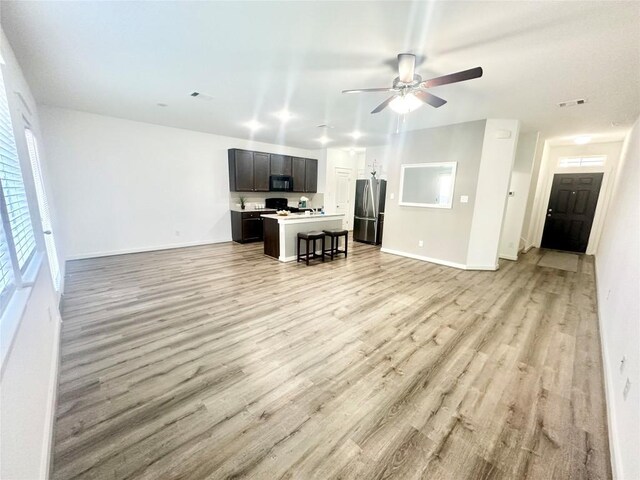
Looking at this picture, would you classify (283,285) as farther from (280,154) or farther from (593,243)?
(593,243)

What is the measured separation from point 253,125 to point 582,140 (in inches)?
278

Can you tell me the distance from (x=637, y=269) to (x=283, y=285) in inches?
137

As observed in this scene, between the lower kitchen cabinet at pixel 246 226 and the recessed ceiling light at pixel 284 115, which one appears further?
the lower kitchen cabinet at pixel 246 226

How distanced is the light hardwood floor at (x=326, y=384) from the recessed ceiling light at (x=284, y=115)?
9.43 ft

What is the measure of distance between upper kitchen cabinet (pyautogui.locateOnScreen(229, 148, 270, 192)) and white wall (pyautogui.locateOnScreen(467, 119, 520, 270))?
16.5ft

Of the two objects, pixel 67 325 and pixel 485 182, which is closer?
pixel 67 325

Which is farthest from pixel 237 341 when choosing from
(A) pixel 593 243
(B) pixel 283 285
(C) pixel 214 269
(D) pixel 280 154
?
(A) pixel 593 243

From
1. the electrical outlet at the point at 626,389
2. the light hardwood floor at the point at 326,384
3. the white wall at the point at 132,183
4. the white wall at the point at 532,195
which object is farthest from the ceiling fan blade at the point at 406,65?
the white wall at the point at 132,183

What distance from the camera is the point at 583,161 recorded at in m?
6.04

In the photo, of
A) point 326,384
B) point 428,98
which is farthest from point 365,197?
point 326,384

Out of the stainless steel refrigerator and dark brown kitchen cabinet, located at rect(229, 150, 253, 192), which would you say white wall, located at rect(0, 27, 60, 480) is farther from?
the stainless steel refrigerator

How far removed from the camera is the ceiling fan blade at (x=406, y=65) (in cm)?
232

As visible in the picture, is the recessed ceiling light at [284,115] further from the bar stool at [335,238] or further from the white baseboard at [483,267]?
the white baseboard at [483,267]

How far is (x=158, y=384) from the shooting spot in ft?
6.15
